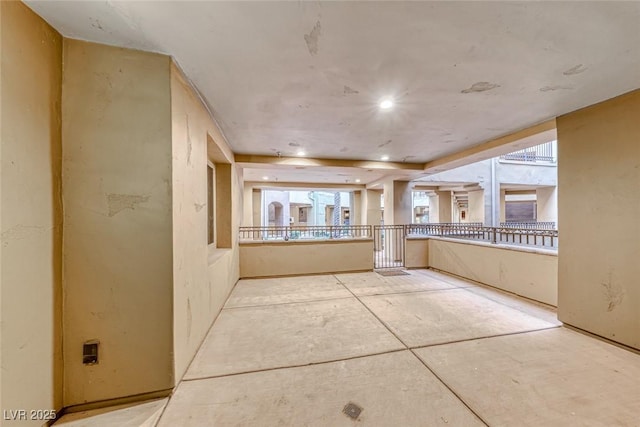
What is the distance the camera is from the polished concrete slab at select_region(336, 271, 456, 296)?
4172 mm

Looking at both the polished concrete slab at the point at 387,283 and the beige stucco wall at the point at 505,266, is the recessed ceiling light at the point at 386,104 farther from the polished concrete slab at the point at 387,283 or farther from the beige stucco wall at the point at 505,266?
the beige stucco wall at the point at 505,266

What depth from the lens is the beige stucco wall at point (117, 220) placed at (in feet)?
5.28

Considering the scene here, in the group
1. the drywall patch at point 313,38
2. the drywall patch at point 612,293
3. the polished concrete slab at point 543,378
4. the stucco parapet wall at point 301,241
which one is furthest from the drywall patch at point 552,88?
the stucco parapet wall at point 301,241

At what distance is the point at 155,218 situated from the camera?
1.72m

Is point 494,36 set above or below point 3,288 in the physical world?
above

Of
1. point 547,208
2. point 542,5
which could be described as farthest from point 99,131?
point 547,208

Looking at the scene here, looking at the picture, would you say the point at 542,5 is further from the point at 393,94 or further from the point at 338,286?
the point at 338,286

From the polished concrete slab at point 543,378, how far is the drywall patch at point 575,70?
2448 millimetres

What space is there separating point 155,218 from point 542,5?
2728 millimetres

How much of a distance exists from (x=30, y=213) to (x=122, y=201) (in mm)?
420

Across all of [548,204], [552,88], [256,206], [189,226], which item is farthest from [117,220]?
[548,204]

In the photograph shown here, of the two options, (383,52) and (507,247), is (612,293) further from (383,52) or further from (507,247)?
(383,52)

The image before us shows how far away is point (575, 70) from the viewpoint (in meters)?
1.94

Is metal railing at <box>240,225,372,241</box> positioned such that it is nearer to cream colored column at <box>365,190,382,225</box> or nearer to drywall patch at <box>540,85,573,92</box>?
cream colored column at <box>365,190,382,225</box>
